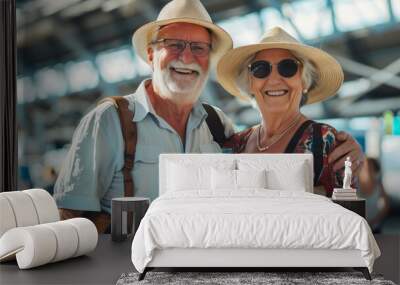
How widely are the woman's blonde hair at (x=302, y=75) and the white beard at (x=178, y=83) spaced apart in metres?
0.40

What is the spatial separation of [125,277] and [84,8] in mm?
3439

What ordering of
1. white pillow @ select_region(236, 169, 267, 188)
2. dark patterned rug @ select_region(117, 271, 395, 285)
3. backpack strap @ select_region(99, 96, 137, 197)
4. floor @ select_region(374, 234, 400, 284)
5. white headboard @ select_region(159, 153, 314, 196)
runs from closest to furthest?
1. dark patterned rug @ select_region(117, 271, 395, 285)
2. floor @ select_region(374, 234, 400, 284)
3. white pillow @ select_region(236, 169, 267, 188)
4. white headboard @ select_region(159, 153, 314, 196)
5. backpack strap @ select_region(99, 96, 137, 197)

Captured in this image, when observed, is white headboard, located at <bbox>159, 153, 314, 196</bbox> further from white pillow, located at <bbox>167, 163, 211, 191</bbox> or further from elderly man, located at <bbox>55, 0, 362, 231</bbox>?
white pillow, located at <bbox>167, 163, 211, 191</bbox>

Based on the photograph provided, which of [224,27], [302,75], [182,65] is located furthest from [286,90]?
[182,65]

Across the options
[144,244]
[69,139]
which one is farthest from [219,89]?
[144,244]

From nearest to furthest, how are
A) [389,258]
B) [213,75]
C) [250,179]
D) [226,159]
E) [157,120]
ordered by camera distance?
[389,258] → [250,179] → [226,159] → [157,120] → [213,75]

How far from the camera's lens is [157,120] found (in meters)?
6.51

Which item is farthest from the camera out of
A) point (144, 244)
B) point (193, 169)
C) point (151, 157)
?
point (151, 157)

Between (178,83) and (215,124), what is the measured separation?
60 centimetres

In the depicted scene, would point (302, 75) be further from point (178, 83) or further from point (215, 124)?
point (178, 83)

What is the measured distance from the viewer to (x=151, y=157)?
6.48 m

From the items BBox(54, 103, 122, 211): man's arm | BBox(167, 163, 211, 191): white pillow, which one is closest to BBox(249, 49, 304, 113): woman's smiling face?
BBox(167, 163, 211, 191): white pillow

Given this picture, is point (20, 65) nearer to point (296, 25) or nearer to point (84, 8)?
point (84, 8)

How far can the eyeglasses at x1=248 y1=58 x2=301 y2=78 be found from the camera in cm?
649
